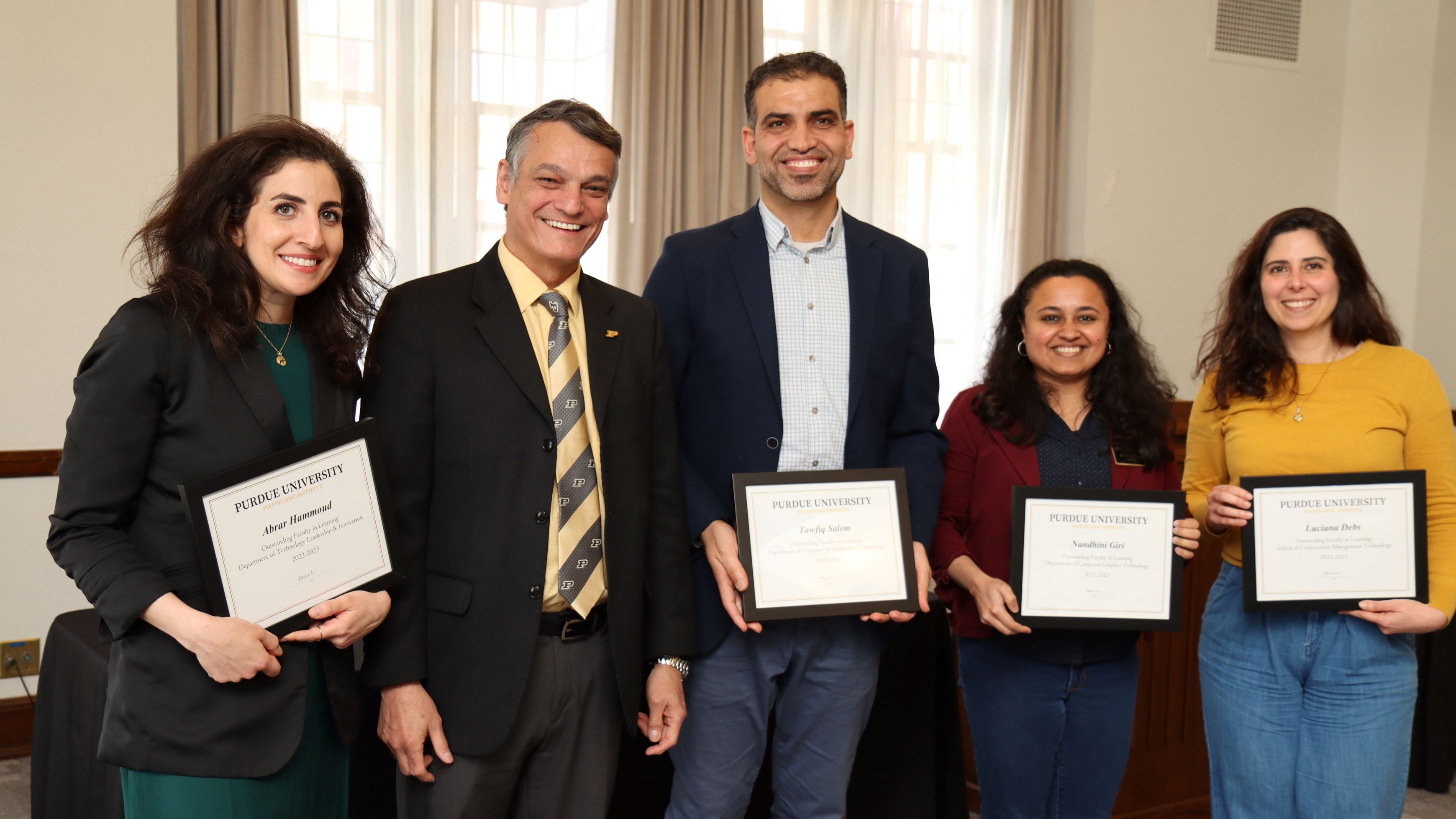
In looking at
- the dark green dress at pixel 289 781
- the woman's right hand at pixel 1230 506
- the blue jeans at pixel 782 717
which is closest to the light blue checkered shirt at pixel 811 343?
the blue jeans at pixel 782 717

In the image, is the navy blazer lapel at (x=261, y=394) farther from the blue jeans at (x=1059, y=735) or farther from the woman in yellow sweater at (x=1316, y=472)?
the woman in yellow sweater at (x=1316, y=472)

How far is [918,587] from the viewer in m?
1.84

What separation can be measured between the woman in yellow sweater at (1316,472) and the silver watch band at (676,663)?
1065 millimetres

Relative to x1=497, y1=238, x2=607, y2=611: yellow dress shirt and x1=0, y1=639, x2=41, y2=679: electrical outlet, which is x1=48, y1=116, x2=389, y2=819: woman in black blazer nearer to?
x1=497, y1=238, x2=607, y2=611: yellow dress shirt

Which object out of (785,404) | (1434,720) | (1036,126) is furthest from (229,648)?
(1036,126)

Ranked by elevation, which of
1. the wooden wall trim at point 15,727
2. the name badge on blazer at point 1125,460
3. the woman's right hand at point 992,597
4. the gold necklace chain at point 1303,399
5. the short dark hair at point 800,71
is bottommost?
the wooden wall trim at point 15,727

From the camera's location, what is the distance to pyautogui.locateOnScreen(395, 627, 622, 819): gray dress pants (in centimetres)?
155

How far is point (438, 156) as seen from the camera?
4367 millimetres

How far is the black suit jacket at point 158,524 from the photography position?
4.16 feet

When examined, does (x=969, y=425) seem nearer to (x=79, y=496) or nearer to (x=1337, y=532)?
(x=1337, y=532)

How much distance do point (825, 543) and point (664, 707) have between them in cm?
39

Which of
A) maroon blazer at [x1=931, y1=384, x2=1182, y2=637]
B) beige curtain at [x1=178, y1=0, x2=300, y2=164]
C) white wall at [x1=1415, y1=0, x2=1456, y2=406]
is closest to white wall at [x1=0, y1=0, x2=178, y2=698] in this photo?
beige curtain at [x1=178, y1=0, x2=300, y2=164]

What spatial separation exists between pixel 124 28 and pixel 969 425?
123 inches

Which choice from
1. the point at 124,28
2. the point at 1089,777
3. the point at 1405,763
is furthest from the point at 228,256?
the point at 124,28
